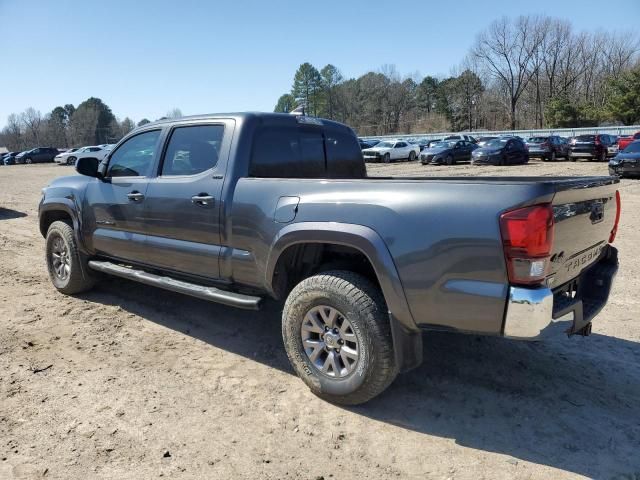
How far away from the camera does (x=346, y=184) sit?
10.6 ft

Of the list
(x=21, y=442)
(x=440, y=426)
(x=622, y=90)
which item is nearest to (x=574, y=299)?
(x=440, y=426)

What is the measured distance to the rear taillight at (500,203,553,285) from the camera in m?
2.55

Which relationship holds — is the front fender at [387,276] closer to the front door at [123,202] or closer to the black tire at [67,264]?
the front door at [123,202]

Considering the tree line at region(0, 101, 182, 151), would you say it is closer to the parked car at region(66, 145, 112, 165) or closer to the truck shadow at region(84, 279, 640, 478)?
the parked car at region(66, 145, 112, 165)

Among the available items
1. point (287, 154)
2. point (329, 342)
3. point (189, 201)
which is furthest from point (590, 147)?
point (329, 342)

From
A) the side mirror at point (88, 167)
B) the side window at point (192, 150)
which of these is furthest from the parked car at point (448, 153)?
the side window at point (192, 150)

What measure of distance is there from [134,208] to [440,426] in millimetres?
3192

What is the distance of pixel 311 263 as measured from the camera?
372 centimetres

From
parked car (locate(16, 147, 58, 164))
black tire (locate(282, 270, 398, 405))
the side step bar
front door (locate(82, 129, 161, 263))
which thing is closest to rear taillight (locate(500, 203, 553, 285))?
black tire (locate(282, 270, 398, 405))

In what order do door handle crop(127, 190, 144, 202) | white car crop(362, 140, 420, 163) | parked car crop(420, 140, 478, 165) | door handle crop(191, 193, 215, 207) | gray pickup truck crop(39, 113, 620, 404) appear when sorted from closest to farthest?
gray pickup truck crop(39, 113, 620, 404), door handle crop(191, 193, 215, 207), door handle crop(127, 190, 144, 202), parked car crop(420, 140, 478, 165), white car crop(362, 140, 420, 163)

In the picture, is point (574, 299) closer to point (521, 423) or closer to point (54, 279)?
point (521, 423)

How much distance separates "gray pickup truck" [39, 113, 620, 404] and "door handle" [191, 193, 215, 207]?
1cm

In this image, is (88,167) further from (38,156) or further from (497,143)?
(38,156)

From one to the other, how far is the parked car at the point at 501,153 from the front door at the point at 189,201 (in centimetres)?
2532
